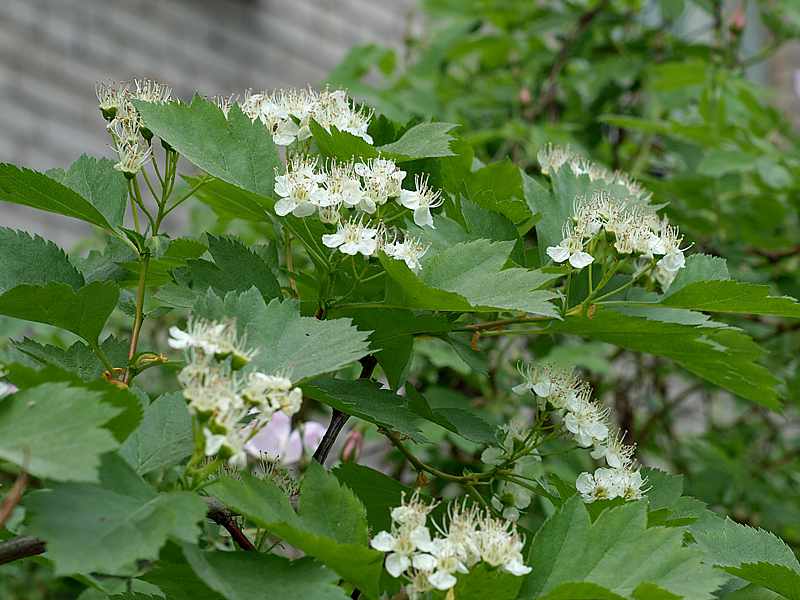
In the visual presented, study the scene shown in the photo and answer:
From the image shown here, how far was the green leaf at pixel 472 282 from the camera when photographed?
33.3 inches

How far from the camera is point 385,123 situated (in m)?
1.08

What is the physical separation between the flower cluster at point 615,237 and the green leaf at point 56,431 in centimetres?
45

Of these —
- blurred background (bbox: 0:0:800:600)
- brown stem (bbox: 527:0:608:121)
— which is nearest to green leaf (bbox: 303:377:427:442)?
blurred background (bbox: 0:0:800:600)

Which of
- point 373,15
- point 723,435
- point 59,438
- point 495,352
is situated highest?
point 59,438

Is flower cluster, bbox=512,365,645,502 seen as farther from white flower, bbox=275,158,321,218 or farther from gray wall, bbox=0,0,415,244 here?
gray wall, bbox=0,0,415,244

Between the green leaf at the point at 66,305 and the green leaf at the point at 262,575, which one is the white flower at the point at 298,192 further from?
the green leaf at the point at 262,575

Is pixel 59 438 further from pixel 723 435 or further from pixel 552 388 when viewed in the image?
pixel 723 435

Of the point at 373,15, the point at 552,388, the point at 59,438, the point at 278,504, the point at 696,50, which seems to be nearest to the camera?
the point at 59,438

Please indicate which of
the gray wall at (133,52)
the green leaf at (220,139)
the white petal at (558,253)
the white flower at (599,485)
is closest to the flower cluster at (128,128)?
the green leaf at (220,139)

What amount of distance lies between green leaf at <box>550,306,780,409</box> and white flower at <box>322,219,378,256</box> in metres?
0.19

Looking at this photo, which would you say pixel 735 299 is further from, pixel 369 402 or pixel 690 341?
pixel 369 402

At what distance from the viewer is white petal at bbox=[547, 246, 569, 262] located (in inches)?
38.2

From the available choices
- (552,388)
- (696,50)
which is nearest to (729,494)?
(696,50)

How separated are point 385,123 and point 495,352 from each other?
1.28 meters
